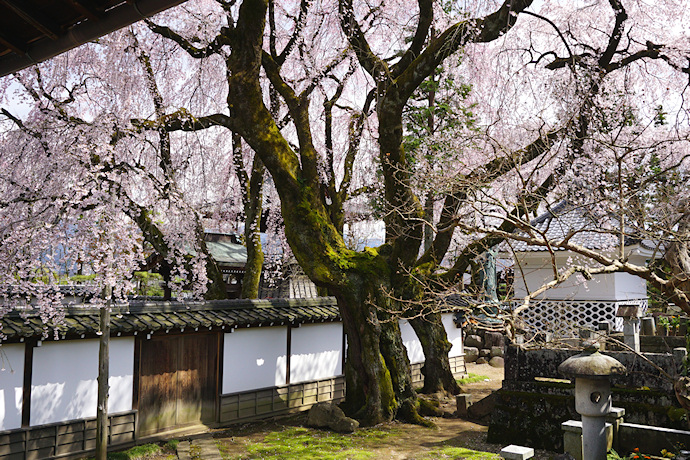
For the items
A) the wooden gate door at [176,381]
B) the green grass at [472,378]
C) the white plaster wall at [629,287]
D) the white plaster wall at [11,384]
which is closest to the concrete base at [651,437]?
the wooden gate door at [176,381]

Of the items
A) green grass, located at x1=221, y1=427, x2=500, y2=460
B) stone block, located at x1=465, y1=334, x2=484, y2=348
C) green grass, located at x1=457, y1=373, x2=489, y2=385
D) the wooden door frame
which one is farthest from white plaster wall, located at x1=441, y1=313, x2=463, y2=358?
the wooden door frame

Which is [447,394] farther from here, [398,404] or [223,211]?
[223,211]

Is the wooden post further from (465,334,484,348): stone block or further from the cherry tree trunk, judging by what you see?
(465,334,484,348): stone block

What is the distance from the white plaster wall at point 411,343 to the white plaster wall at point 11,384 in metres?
10.5

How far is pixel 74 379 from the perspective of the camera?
9266mm

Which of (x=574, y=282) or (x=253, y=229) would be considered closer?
(x=253, y=229)

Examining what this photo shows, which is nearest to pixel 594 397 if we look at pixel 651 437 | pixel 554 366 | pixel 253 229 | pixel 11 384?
pixel 651 437

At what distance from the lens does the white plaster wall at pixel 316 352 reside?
Answer: 1334 centimetres

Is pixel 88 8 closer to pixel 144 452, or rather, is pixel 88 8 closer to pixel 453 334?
pixel 144 452

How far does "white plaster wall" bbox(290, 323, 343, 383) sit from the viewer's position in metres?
13.3

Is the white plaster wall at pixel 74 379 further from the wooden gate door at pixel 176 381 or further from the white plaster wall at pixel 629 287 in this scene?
the white plaster wall at pixel 629 287

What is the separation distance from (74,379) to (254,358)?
4.13 meters

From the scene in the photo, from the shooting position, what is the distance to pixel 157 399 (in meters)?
10.6

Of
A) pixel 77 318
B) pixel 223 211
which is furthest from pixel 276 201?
pixel 77 318
